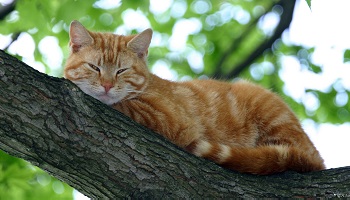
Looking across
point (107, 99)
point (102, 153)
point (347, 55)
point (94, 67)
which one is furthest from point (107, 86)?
point (347, 55)

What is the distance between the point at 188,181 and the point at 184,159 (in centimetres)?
13

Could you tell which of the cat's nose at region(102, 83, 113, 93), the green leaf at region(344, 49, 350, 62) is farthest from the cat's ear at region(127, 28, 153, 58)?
the green leaf at region(344, 49, 350, 62)

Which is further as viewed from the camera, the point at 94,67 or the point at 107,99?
the point at 94,67

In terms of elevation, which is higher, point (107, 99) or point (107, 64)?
point (107, 64)

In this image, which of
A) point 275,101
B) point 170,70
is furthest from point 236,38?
point 275,101

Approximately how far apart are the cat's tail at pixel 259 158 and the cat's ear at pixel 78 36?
3.83ft

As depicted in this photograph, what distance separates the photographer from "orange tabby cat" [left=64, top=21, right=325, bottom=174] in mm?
3357

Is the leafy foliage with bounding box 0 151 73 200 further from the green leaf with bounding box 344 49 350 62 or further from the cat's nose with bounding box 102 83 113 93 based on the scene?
the green leaf with bounding box 344 49 350 62

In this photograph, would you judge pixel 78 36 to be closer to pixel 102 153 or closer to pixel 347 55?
pixel 102 153

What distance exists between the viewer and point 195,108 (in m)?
4.11

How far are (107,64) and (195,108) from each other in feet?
2.47

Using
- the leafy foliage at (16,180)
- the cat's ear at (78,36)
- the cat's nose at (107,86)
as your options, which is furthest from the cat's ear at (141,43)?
the leafy foliage at (16,180)

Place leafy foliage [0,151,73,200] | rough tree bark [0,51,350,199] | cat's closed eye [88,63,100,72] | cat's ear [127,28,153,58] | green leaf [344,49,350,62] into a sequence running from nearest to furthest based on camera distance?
rough tree bark [0,51,350,199], cat's closed eye [88,63,100,72], cat's ear [127,28,153,58], leafy foliage [0,151,73,200], green leaf [344,49,350,62]

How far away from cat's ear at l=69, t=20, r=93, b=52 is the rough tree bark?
1031mm
